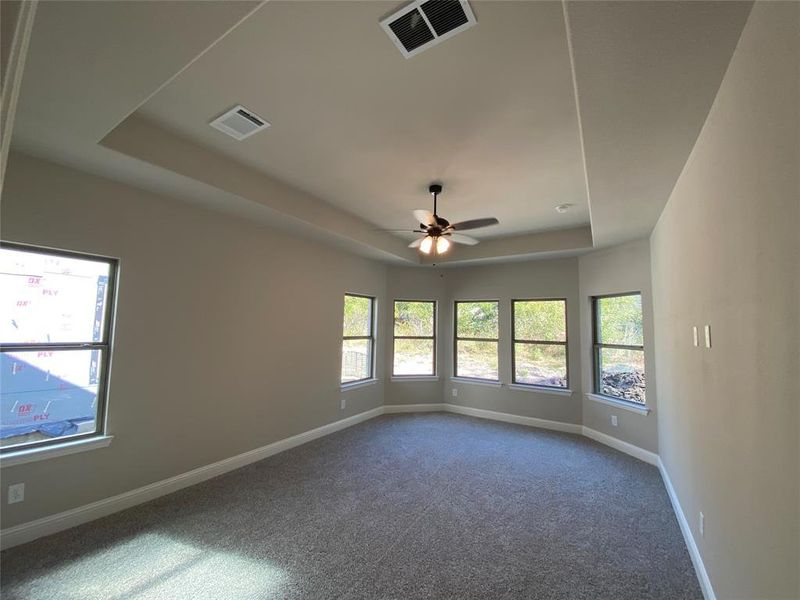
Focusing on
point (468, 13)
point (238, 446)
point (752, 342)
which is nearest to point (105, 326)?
point (238, 446)

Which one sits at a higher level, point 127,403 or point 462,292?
point 462,292

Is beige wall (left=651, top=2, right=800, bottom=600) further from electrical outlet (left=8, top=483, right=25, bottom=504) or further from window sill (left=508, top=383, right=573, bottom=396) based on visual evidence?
electrical outlet (left=8, top=483, right=25, bottom=504)

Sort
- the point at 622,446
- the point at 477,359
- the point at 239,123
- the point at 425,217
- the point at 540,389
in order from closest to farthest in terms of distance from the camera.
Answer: the point at 239,123, the point at 425,217, the point at 622,446, the point at 540,389, the point at 477,359

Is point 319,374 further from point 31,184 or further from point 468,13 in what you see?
point 468,13

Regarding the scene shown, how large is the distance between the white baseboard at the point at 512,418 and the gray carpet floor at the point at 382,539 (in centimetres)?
120

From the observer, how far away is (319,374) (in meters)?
4.89

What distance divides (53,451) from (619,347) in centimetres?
583

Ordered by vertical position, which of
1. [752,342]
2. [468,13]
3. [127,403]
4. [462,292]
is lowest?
[127,403]

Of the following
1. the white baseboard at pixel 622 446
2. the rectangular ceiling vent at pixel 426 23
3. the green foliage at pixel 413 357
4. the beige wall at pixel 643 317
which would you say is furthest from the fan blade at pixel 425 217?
the white baseboard at pixel 622 446

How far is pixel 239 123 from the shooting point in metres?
2.52

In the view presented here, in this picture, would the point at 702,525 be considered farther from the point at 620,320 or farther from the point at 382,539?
the point at 620,320

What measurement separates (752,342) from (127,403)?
4035 mm

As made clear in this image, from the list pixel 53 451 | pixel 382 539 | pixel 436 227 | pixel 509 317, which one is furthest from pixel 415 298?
pixel 53 451

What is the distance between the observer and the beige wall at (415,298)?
6.25 metres
